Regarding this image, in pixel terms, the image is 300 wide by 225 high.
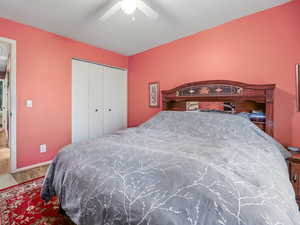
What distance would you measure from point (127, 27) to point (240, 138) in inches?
91.3

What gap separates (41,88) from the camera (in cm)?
256

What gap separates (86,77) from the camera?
314cm

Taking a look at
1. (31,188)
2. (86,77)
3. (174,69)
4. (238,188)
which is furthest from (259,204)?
(86,77)

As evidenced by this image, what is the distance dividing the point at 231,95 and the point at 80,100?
2.75 m

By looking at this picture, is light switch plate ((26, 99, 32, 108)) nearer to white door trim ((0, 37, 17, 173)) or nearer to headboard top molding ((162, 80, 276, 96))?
white door trim ((0, 37, 17, 173))

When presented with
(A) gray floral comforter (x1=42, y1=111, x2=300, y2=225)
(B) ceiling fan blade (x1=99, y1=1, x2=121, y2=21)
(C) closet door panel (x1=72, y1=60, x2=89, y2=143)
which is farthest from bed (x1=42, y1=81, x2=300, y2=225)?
(C) closet door panel (x1=72, y1=60, x2=89, y2=143)

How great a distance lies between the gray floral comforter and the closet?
6.06 ft

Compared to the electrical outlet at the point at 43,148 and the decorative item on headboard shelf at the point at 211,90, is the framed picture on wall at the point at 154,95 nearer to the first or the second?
the decorative item on headboard shelf at the point at 211,90

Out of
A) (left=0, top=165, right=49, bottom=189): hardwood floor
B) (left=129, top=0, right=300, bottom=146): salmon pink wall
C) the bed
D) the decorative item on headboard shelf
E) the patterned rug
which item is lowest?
the patterned rug

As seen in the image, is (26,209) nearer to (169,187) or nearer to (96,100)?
(169,187)

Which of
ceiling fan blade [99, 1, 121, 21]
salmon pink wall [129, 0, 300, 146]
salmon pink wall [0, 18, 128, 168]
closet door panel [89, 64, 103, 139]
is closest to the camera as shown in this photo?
ceiling fan blade [99, 1, 121, 21]

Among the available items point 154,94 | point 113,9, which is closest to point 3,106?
point 154,94

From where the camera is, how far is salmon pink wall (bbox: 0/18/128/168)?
234 cm

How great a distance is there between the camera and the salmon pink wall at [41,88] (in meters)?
2.34
